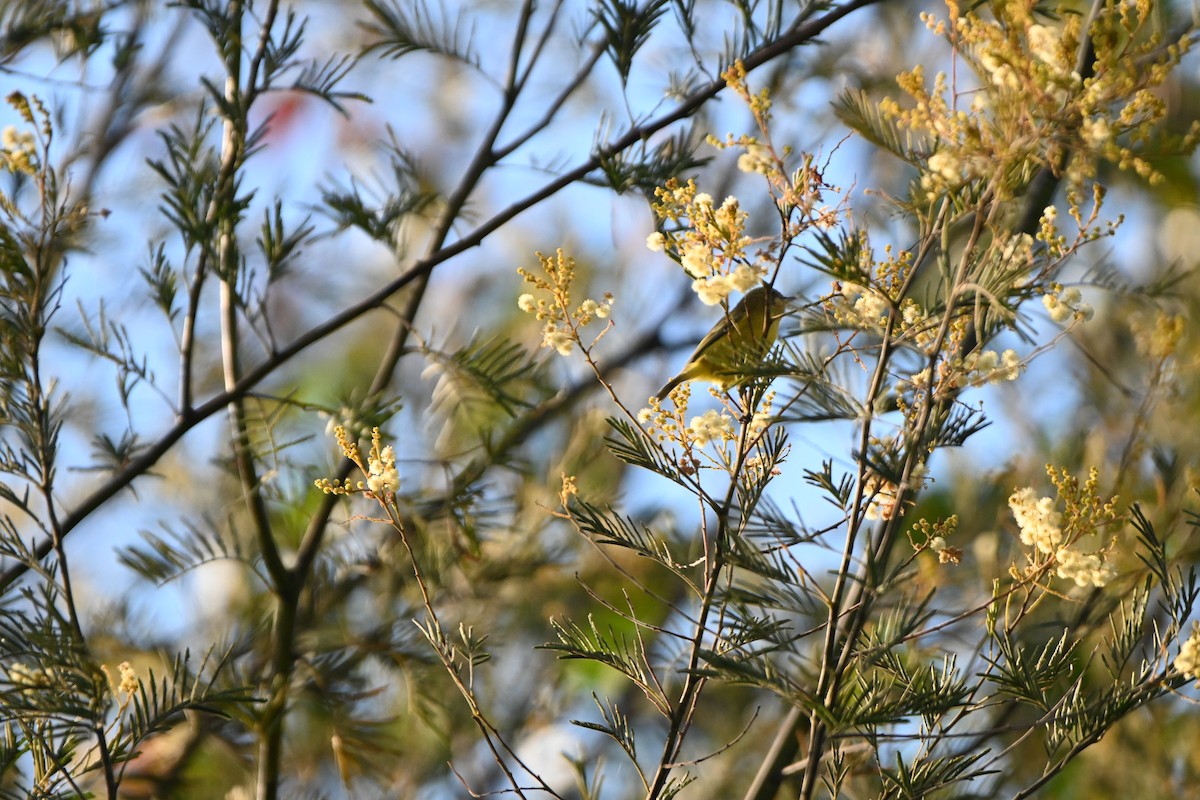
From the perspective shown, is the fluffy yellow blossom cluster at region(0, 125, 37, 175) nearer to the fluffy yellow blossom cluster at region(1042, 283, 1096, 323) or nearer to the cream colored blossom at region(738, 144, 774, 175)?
the cream colored blossom at region(738, 144, 774, 175)

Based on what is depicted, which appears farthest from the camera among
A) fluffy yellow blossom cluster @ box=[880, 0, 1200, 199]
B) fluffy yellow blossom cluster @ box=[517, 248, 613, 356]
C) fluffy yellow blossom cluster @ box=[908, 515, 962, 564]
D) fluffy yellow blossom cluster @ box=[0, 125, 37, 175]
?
fluffy yellow blossom cluster @ box=[0, 125, 37, 175]

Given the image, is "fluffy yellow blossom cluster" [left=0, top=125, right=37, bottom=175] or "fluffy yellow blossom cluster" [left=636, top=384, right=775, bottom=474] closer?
"fluffy yellow blossom cluster" [left=636, top=384, right=775, bottom=474]

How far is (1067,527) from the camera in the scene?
3.61 ft

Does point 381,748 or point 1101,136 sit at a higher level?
point 381,748

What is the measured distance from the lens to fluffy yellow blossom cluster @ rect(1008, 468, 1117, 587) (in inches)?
40.0

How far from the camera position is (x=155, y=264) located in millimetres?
1513

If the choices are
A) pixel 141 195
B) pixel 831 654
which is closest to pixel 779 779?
pixel 831 654

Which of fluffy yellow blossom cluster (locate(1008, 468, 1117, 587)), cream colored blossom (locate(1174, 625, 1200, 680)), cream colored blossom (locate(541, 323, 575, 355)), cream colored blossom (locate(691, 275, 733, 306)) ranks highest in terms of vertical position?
cream colored blossom (locate(541, 323, 575, 355))

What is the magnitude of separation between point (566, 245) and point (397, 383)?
77cm

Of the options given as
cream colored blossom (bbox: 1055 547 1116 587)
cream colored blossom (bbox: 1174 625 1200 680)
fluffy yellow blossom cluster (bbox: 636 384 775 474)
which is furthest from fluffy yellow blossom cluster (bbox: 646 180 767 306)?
cream colored blossom (bbox: 1174 625 1200 680)

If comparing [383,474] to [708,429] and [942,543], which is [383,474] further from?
[942,543]

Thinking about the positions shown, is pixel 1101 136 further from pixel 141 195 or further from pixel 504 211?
pixel 141 195

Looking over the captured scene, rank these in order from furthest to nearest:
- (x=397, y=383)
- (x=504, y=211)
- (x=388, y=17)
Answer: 1. (x=397, y=383)
2. (x=388, y=17)
3. (x=504, y=211)

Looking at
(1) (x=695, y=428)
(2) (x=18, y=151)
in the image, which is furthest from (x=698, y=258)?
(2) (x=18, y=151)
